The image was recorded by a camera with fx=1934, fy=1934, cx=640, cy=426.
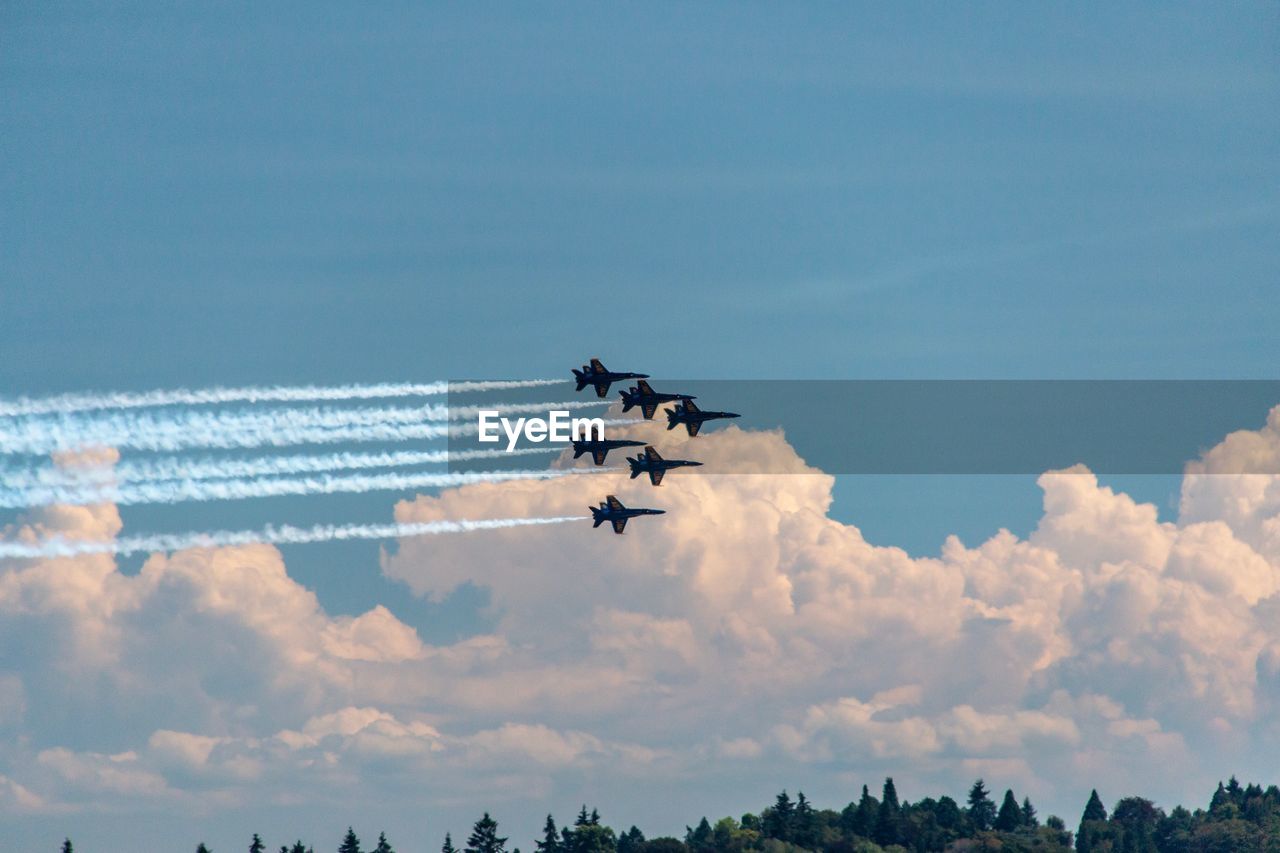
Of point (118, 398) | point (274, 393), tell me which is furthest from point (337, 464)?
point (118, 398)

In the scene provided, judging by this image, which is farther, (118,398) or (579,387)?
(579,387)

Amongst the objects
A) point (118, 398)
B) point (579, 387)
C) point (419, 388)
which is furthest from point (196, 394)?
point (579, 387)

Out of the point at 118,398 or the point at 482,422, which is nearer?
the point at 118,398

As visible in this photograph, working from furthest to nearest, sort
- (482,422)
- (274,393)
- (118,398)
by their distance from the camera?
(482,422) → (274,393) → (118,398)

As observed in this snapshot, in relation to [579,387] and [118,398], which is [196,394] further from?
[579,387]

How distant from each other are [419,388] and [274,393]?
15440mm

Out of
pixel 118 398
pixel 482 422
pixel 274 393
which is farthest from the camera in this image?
pixel 482 422

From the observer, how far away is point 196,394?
172 metres

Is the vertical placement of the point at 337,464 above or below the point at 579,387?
below

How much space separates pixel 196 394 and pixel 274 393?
8969mm

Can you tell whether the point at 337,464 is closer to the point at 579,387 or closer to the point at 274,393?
the point at 274,393

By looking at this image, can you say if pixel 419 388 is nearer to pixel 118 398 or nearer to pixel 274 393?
pixel 274 393

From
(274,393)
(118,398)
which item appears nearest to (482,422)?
(274,393)

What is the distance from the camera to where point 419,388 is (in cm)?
18800
